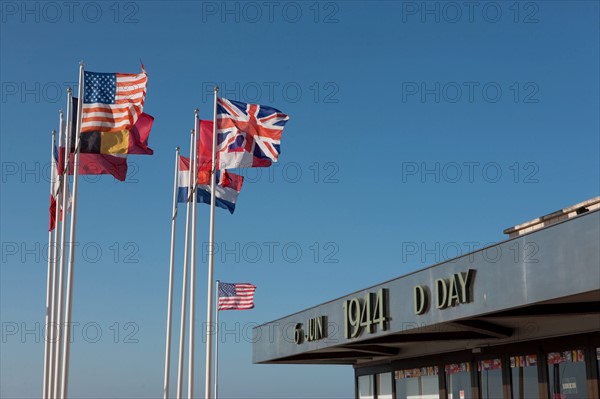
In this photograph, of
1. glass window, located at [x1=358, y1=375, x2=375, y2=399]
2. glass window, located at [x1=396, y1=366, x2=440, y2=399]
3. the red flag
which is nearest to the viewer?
the red flag

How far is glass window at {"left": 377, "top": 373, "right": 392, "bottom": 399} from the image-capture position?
2669cm

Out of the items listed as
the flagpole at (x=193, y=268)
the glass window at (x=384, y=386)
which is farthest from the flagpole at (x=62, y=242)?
the glass window at (x=384, y=386)

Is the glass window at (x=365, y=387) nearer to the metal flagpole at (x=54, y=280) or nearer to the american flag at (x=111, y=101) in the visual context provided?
the metal flagpole at (x=54, y=280)

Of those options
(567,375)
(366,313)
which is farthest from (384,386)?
(567,375)

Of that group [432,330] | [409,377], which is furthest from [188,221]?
[432,330]

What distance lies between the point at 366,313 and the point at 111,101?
Answer: 7769 mm

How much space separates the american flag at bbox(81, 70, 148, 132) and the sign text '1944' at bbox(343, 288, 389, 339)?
268 inches

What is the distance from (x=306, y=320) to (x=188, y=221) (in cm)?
465

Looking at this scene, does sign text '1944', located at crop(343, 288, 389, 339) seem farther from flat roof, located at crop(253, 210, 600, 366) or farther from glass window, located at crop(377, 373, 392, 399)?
glass window, located at crop(377, 373, 392, 399)

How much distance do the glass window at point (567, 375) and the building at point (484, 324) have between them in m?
0.02

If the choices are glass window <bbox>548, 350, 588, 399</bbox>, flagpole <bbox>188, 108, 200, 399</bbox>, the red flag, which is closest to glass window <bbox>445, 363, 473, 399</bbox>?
glass window <bbox>548, 350, 588, 399</bbox>

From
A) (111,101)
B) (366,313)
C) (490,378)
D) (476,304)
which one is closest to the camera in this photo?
(476,304)

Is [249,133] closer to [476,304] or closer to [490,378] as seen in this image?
[490,378]

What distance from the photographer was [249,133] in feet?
75.2
